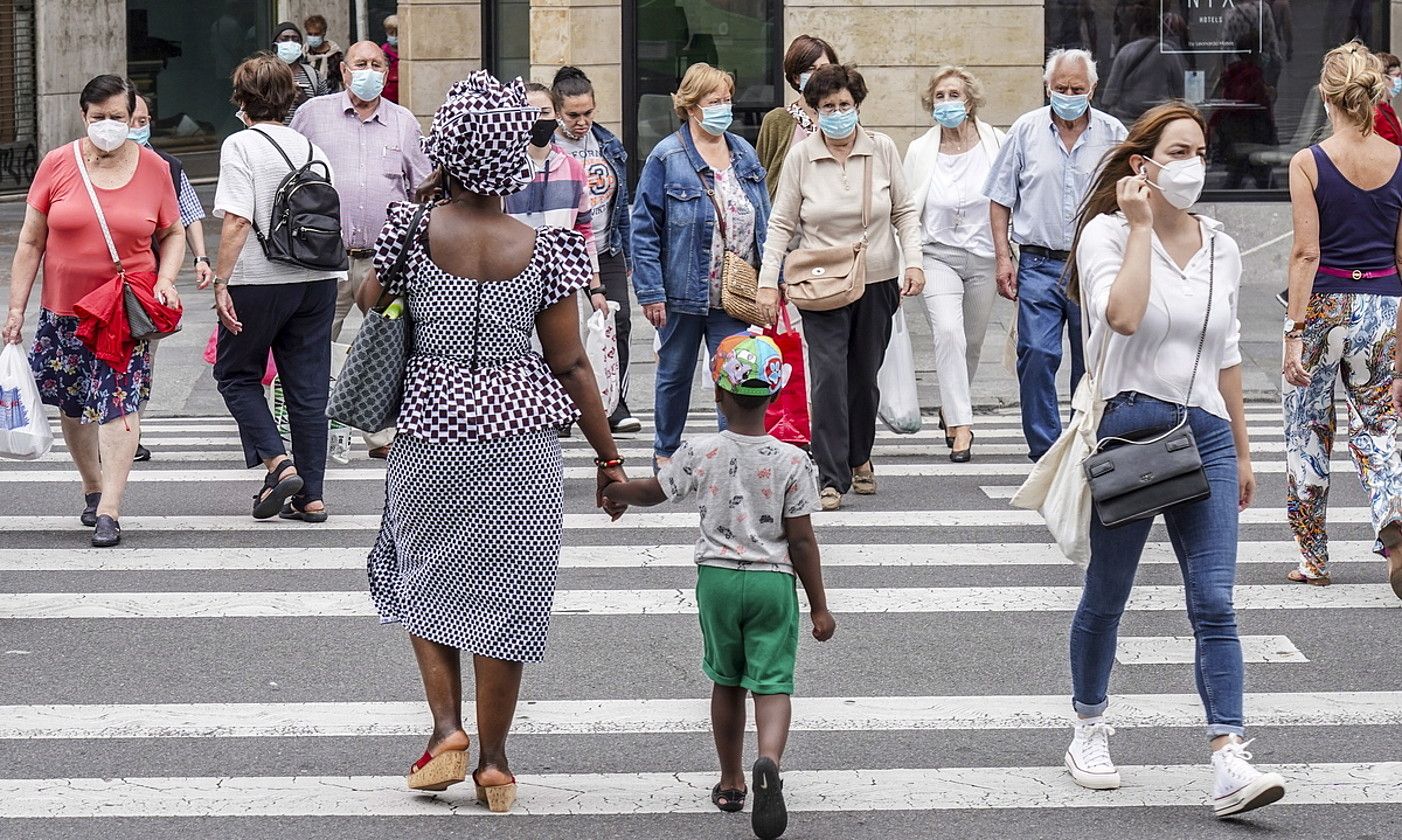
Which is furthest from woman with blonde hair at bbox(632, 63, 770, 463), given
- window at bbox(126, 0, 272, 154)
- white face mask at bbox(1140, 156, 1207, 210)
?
window at bbox(126, 0, 272, 154)

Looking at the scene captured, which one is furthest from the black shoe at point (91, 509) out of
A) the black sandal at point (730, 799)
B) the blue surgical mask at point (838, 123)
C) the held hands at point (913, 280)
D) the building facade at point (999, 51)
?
the building facade at point (999, 51)

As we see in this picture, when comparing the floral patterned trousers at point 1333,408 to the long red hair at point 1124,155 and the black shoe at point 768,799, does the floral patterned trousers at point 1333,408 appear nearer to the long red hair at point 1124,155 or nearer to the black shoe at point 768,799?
the long red hair at point 1124,155

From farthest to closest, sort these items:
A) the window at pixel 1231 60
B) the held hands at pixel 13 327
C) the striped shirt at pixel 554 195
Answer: the window at pixel 1231 60 < the striped shirt at pixel 554 195 < the held hands at pixel 13 327

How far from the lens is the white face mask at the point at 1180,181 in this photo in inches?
215

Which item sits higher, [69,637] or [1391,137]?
[1391,137]

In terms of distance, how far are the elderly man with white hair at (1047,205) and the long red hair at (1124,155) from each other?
3.98 meters

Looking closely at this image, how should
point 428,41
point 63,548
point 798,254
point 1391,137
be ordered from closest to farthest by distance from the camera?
point 63,548
point 798,254
point 1391,137
point 428,41

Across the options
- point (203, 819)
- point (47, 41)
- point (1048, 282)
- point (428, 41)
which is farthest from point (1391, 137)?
point (47, 41)

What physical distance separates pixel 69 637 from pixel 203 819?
2103 millimetres

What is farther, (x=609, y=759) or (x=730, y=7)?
(x=730, y=7)

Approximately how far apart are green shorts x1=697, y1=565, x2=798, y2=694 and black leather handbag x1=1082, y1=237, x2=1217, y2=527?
0.87 m

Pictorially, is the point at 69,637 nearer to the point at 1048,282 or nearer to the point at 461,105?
the point at 461,105

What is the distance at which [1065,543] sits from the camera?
566 centimetres

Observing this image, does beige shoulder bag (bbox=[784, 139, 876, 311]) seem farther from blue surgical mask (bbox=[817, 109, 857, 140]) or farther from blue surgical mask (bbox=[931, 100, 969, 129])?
blue surgical mask (bbox=[931, 100, 969, 129])
